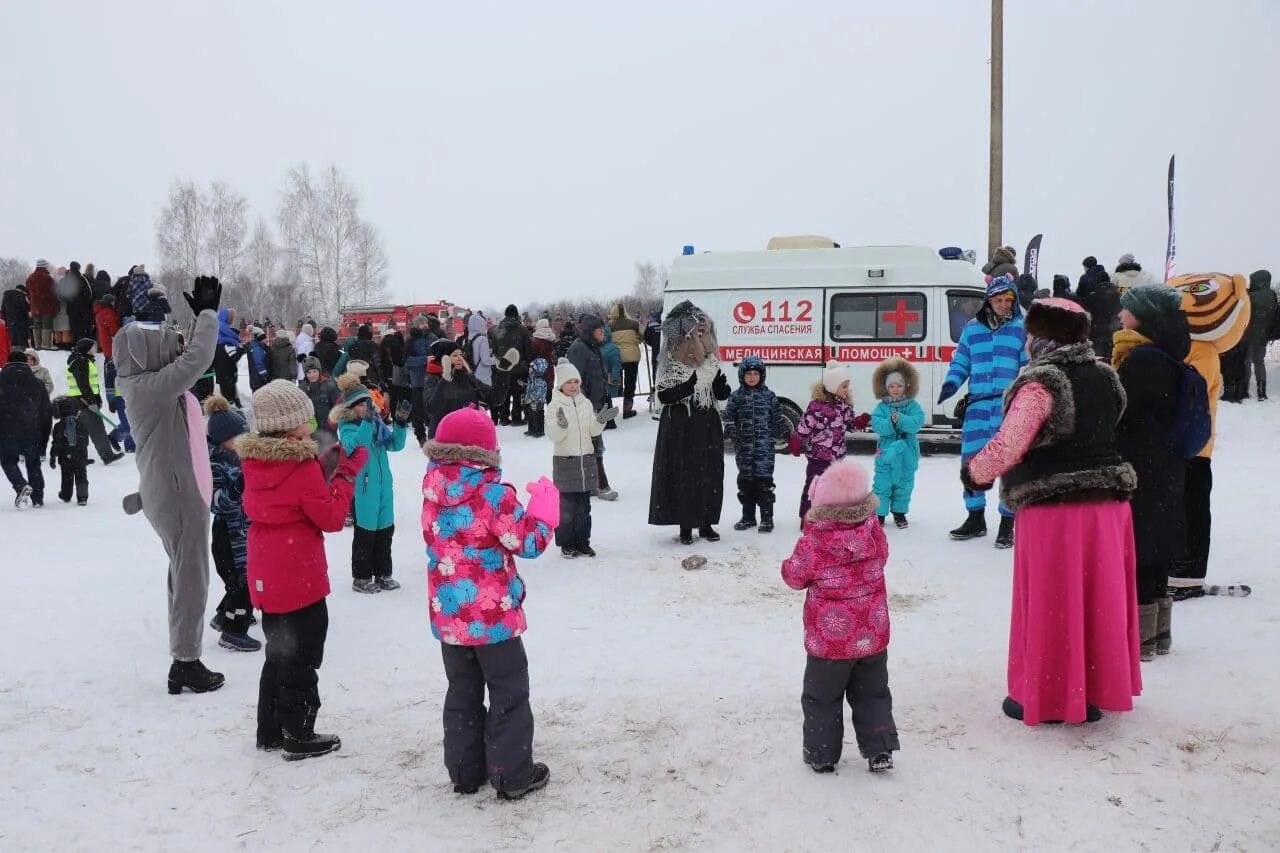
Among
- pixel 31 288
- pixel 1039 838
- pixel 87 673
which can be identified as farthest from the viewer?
pixel 31 288

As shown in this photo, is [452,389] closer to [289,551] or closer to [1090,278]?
[289,551]

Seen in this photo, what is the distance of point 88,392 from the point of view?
1265 centimetres

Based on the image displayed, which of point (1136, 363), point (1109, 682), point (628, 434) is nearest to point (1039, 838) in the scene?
point (1109, 682)

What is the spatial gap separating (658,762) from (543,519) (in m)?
1.26

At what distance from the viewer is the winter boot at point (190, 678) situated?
5168 mm

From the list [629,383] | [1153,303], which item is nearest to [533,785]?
[1153,303]

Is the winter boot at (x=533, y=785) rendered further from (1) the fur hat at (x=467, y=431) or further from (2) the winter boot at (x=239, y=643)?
(2) the winter boot at (x=239, y=643)

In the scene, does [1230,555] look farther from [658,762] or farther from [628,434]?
[628,434]

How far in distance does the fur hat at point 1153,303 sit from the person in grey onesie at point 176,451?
4.92m

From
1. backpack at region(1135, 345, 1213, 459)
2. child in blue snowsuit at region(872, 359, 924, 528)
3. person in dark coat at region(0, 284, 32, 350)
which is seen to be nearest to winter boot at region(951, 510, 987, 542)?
child in blue snowsuit at region(872, 359, 924, 528)

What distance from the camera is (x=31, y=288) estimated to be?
21891 millimetres

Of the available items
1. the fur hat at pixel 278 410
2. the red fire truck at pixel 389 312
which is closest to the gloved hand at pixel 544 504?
the fur hat at pixel 278 410

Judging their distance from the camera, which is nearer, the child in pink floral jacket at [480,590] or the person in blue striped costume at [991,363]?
the child in pink floral jacket at [480,590]

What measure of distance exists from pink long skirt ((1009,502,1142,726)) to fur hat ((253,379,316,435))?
3.41 m
